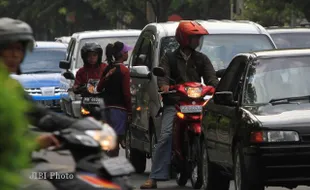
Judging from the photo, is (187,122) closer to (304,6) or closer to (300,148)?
(300,148)

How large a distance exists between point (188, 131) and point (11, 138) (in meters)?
8.92

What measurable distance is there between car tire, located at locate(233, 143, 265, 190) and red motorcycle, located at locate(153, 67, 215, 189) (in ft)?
5.71

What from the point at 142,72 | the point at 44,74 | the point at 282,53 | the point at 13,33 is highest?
the point at 13,33

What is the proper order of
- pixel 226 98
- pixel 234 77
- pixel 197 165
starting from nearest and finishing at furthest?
pixel 226 98, pixel 234 77, pixel 197 165

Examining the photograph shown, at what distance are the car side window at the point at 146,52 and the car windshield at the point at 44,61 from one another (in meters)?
8.83

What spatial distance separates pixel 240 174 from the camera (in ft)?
36.3

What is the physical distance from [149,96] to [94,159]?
9441mm

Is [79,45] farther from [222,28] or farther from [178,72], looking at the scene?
[178,72]

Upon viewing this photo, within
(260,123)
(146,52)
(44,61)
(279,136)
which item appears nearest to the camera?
(279,136)

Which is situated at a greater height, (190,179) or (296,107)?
(296,107)

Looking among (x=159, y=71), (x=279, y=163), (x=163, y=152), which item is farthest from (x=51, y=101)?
(x=279, y=163)

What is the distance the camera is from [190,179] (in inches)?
548

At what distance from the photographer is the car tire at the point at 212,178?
12594mm

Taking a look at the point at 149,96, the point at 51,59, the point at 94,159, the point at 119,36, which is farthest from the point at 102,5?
the point at 94,159
